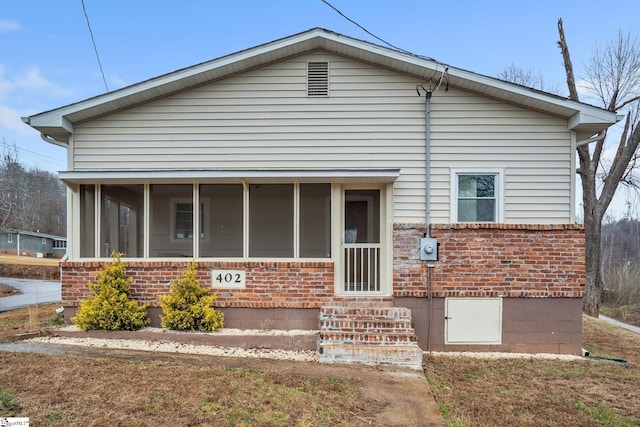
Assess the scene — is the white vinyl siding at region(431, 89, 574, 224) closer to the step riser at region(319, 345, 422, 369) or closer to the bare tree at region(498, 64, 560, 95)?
the step riser at region(319, 345, 422, 369)

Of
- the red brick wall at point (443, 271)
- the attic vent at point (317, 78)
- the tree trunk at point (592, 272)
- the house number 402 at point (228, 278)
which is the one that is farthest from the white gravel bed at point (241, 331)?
the tree trunk at point (592, 272)

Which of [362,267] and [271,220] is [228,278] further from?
[362,267]

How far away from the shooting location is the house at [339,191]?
666 centimetres

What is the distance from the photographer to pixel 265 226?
23.3 feet

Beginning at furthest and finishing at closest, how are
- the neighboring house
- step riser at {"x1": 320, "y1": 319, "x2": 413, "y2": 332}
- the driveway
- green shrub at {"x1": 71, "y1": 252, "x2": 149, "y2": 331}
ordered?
the neighboring house, the driveway, green shrub at {"x1": 71, "y1": 252, "x2": 149, "y2": 331}, step riser at {"x1": 320, "y1": 319, "x2": 413, "y2": 332}

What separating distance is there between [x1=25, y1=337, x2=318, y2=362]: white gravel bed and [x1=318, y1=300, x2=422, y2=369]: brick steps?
1.31 feet

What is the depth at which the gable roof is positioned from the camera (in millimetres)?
6484

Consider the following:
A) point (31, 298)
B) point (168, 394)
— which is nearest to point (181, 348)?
point (168, 394)

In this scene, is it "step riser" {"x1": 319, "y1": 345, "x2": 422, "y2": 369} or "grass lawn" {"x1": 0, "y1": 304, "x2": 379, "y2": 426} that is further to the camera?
"step riser" {"x1": 319, "y1": 345, "x2": 422, "y2": 369}

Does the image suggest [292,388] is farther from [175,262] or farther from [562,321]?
[562,321]

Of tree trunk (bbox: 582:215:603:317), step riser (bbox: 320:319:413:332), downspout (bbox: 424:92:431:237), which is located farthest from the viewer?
tree trunk (bbox: 582:215:603:317)

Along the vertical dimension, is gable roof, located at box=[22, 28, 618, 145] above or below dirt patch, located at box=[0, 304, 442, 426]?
above

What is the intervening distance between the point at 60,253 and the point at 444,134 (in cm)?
5577

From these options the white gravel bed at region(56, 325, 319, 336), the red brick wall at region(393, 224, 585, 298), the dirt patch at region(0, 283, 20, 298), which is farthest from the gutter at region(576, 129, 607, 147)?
the dirt patch at region(0, 283, 20, 298)
